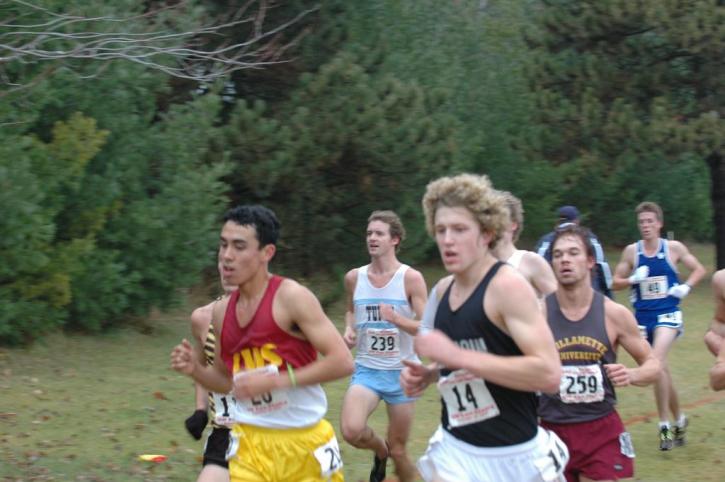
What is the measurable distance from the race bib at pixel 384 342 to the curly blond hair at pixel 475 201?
135 inches

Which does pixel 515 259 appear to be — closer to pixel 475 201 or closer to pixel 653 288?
pixel 475 201

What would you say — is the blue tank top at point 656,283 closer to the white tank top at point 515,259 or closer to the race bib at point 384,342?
the white tank top at point 515,259

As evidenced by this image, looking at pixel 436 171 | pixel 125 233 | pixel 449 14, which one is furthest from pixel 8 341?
pixel 449 14

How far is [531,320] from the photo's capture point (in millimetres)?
4258

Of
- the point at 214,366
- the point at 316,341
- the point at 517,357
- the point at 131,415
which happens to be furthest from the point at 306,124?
the point at 517,357

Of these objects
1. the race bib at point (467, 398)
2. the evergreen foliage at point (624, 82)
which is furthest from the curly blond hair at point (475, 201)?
the evergreen foliage at point (624, 82)

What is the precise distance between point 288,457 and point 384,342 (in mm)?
2993

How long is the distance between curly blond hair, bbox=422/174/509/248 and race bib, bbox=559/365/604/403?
1422mm

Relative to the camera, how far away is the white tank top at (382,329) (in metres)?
8.01

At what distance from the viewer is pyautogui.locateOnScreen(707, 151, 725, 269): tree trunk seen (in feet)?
76.6

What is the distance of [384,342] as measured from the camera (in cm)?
805

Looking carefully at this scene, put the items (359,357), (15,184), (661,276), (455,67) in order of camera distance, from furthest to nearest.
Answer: (455,67) → (15,184) → (661,276) → (359,357)

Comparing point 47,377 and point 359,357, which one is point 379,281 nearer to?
point 359,357

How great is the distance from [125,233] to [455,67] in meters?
9.22
